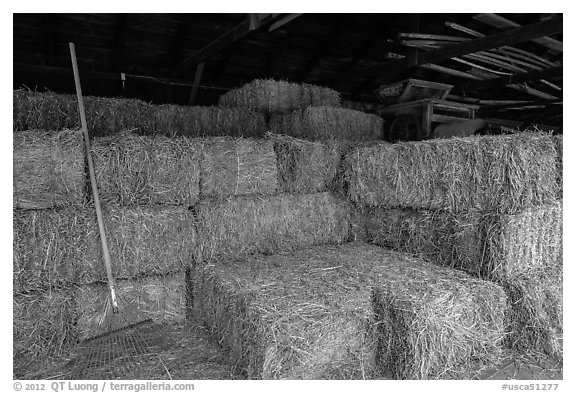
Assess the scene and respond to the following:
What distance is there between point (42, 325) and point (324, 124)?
370cm

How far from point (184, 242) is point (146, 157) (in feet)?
2.72

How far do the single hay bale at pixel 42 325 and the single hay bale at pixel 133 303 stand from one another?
0.26ft

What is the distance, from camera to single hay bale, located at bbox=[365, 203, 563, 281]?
304 centimetres

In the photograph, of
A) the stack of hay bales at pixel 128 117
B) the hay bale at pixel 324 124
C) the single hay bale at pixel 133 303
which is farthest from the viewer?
the hay bale at pixel 324 124

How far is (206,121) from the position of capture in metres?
5.15

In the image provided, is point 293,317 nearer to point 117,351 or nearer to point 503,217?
point 117,351

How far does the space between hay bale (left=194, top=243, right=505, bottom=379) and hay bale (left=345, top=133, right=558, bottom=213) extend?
69cm

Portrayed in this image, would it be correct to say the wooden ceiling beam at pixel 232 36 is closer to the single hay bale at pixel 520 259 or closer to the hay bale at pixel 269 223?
the hay bale at pixel 269 223

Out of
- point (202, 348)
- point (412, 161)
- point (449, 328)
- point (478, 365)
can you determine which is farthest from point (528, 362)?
point (202, 348)

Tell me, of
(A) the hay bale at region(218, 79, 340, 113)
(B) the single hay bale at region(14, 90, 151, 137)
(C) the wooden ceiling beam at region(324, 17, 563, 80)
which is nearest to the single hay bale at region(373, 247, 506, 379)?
(C) the wooden ceiling beam at region(324, 17, 563, 80)

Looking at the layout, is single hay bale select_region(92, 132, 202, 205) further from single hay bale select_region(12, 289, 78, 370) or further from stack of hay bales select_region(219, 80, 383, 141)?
stack of hay bales select_region(219, 80, 383, 141)

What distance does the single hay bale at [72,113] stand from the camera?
4.07 meters

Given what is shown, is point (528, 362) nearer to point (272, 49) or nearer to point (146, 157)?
point (146, 157)


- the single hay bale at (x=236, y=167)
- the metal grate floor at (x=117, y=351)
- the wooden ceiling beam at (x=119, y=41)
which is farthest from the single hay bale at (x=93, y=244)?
the wooden ceiling beam at (x=119, y=41)
